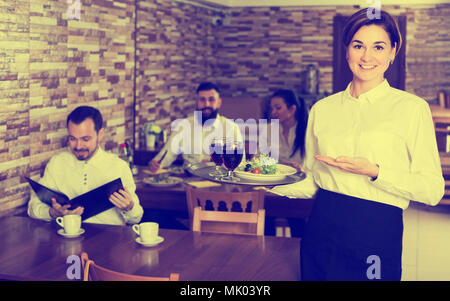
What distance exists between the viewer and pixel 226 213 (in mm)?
2666

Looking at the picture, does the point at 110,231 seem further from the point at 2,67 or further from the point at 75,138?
the point at 2,67

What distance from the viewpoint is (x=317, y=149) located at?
1856 millimetres

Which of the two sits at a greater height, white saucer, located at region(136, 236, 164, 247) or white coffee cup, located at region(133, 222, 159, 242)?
white coffee cup, located at region(133, 222, 159, 242)

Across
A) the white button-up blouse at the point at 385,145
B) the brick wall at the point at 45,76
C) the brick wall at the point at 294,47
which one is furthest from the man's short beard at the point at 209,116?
the brick wall at the point at 294,47

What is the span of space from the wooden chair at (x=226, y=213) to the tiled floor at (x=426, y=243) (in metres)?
1.57

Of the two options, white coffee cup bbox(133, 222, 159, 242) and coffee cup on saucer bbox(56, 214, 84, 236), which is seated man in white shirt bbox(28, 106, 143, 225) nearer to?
coffee cup on saucer bbox(56, 214, 84, 236)

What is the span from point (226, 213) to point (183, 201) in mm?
793

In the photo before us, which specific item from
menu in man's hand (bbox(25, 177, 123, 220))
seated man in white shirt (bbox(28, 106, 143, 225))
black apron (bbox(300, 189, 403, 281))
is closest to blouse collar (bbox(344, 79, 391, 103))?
black apron (bbox(300, 189, 403, 281))

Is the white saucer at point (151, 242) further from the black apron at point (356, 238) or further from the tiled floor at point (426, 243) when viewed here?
the tiled floor at point (426, 243)

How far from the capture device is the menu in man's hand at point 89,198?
8.50 feet

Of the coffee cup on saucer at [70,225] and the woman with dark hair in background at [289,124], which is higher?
the woman with dark hair in background at [289,124]

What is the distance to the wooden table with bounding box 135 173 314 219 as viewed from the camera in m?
3.37

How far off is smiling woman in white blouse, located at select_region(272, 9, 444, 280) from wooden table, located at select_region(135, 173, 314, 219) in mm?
1588

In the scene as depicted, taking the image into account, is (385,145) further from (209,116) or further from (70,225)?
(209,116)
